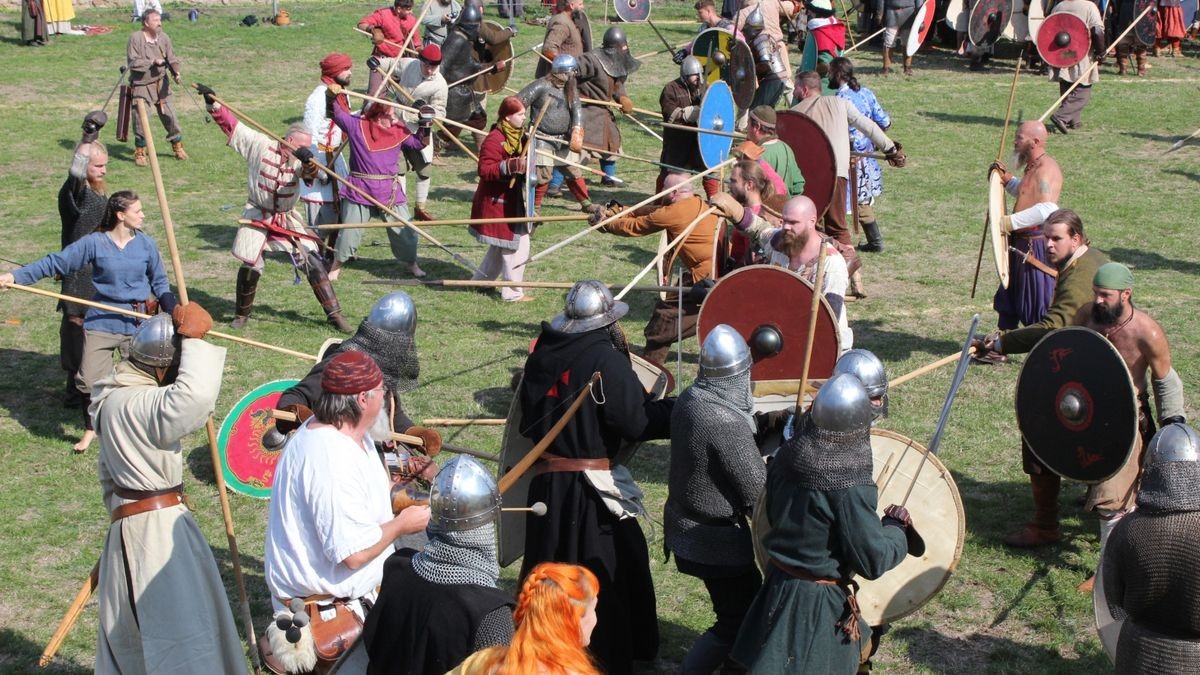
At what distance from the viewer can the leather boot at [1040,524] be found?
6.18 meters

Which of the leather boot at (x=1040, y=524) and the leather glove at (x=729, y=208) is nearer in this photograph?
the leather boot at (x=1040, y=524)

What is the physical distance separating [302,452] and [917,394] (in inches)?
207

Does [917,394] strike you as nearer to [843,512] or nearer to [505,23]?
[843,512]

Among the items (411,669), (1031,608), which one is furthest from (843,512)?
(1031,608)

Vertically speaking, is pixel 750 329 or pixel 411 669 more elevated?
pixel 750 329

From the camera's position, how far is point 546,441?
16.2 ft

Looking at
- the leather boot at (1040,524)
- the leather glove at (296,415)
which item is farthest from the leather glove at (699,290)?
the leather glove at (296,415)

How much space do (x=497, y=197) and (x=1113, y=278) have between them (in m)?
5.59

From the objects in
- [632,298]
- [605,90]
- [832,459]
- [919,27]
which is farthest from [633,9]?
[832,459]

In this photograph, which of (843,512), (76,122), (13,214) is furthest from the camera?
(76,122)

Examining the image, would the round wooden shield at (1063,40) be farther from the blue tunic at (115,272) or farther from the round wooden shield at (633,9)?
the blue tunic at (115,272)

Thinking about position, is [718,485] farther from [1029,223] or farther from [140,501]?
[1029,223]

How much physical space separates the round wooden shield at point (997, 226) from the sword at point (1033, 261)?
16cm

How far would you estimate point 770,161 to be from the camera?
28.3 feet
